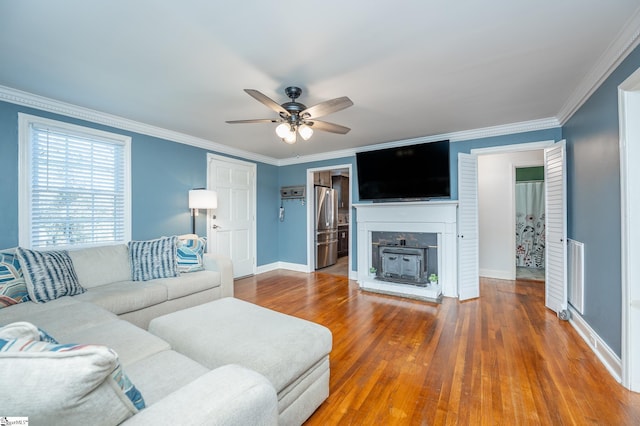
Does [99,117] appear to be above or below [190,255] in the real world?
above

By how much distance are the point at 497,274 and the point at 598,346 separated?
2.71 metres

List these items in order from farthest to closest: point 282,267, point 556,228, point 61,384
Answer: point 282,267, point 556,228, point 61,384

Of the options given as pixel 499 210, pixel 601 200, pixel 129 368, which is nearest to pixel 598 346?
pixel 601 200

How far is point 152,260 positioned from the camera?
9.82 ft

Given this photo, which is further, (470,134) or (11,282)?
(470,134)

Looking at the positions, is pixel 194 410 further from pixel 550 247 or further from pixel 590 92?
pixel 550 247

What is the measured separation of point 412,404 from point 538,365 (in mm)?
→ 1187

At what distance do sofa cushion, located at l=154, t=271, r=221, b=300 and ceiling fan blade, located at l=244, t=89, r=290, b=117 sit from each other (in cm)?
204

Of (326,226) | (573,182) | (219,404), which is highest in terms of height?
(573,182)

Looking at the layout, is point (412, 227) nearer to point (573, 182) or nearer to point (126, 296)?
point (573, 182)

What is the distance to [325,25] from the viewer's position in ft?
5.59

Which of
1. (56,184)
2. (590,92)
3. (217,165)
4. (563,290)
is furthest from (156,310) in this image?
(590,92)

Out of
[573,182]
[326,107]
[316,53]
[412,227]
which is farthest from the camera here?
[412,227]

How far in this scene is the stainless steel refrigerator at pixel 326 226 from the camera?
221 inches
